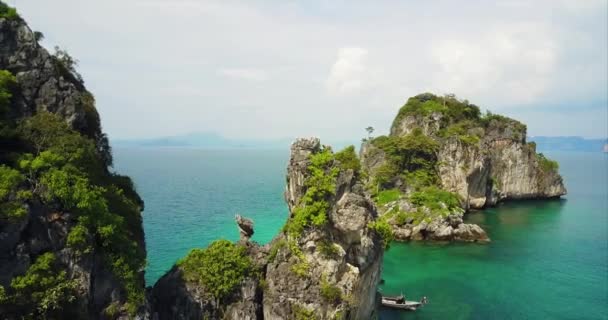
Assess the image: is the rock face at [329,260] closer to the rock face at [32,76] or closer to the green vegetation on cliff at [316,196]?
the green vegetation on cliff at [316,196]

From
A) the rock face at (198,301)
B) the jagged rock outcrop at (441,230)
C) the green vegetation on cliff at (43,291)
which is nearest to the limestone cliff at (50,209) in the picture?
the green vegetation on cliff at (43,291)

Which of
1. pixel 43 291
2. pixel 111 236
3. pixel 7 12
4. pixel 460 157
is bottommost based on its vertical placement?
pixel 43 291

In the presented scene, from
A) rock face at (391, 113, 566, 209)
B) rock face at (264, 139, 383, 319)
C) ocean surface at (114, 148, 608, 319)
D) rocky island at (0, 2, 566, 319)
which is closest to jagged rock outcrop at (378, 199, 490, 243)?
ocean surface at (114, 148, 608, 319)

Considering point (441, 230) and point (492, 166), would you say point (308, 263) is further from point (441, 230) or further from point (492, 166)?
point (492, 166)

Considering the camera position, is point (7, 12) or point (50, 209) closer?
point (50, 209)

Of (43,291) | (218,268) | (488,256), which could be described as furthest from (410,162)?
(43,291)

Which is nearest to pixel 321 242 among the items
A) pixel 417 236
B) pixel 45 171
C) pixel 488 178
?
pixel 45 171

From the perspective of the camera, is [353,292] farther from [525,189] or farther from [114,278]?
[525,189]
